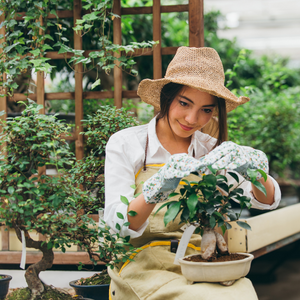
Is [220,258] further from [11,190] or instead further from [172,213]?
[11,190]

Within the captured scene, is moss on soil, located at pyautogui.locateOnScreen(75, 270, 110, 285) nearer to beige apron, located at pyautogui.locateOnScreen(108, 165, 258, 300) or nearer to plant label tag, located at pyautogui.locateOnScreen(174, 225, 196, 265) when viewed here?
beige apron, located at pyautogui.locateOnScreen(108, 165, 258, 300)

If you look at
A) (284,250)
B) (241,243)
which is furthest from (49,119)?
(284,250)

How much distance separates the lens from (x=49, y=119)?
1224mm

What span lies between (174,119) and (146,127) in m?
0.18

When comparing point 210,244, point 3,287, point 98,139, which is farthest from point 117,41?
point 3,287

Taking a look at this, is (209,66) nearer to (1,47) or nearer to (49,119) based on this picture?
(49,119)

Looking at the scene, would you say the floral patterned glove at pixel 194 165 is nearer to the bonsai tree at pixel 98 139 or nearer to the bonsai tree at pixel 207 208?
the bonsai tree at pixel 207 208

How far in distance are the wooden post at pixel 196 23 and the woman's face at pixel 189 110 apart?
0.59 meters

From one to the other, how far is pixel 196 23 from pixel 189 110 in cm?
73

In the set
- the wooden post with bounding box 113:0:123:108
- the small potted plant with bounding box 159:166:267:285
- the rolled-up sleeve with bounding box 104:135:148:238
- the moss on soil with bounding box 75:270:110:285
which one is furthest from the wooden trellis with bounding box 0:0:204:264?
the small potted plant with bounding box 159:166:267:285

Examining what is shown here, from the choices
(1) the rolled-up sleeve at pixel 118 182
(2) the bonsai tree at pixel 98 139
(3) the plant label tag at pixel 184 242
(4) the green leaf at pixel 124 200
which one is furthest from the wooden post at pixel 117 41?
(3) the plant label tag at pixel 184 242

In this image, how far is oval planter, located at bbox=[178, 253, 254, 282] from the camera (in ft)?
3.04

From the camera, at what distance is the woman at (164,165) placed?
1.00 m

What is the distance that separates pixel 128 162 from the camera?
1.28m
